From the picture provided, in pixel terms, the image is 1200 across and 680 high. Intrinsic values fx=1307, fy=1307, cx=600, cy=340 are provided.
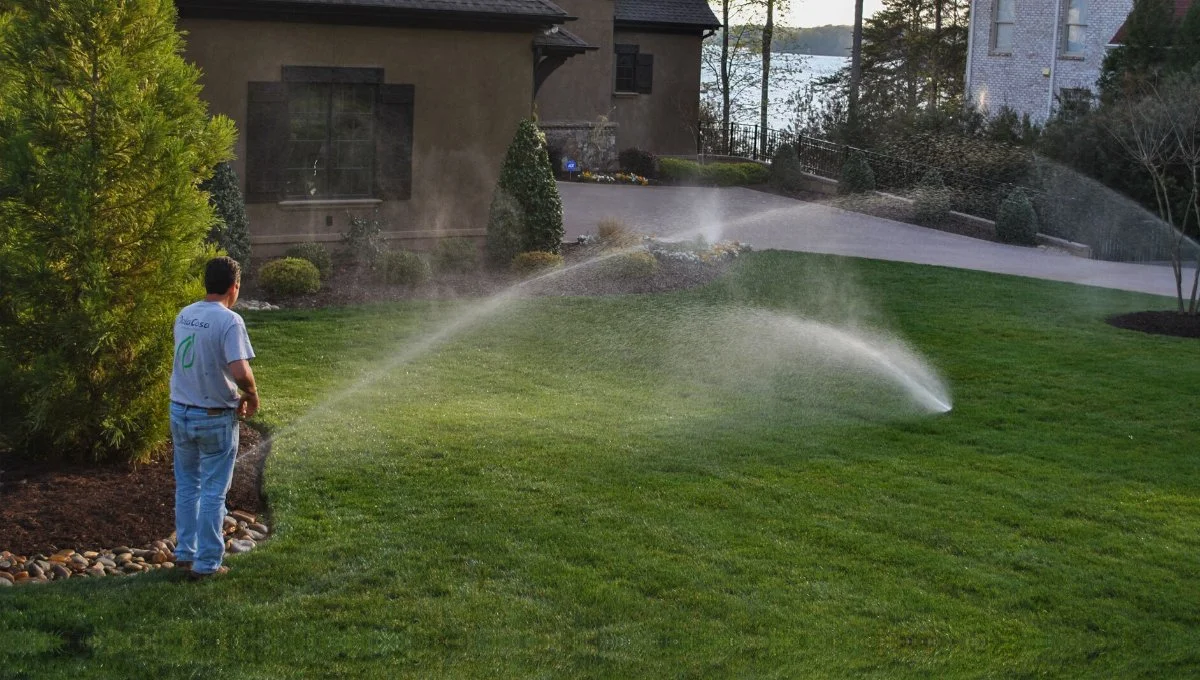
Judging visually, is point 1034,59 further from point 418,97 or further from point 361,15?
point 361,15

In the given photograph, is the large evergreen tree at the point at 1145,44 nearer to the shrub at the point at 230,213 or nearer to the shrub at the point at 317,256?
the shrub at the point at 317,256

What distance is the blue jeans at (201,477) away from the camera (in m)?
6.46

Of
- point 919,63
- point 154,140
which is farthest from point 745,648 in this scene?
point 919,63

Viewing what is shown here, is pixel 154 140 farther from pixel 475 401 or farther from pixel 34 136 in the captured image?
pixel 475 401

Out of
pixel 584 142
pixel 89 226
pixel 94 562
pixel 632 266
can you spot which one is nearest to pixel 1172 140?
pixel 632 266

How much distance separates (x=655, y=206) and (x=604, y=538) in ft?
57.8

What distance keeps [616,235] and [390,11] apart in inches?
170

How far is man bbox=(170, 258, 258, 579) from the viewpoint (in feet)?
20.9

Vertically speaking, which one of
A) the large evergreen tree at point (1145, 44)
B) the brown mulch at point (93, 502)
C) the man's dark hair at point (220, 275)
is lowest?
the brown mulch at point (93, 502)

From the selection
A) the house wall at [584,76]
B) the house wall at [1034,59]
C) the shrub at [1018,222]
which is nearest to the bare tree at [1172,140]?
the shrub at [1018,222]

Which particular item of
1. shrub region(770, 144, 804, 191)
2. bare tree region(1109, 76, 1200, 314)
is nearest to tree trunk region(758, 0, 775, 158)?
shrub region(770, 144, 804, 191)

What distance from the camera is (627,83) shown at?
109 ft

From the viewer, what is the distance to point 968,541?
24.0 ft

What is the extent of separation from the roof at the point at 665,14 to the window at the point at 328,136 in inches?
644
